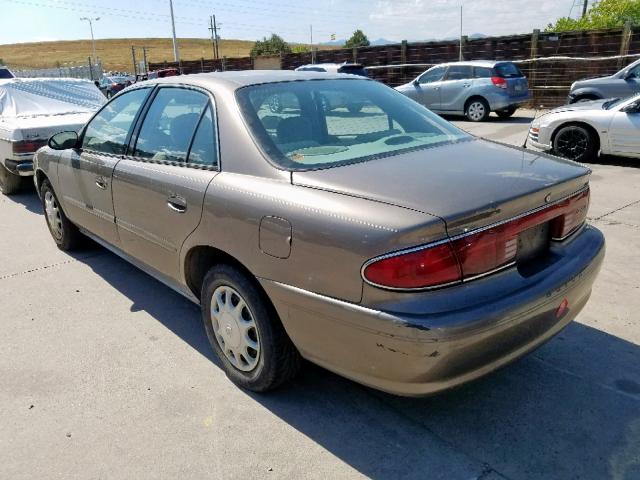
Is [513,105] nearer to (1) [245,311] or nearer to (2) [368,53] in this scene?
(2) [368,53]

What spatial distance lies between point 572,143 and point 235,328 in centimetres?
759

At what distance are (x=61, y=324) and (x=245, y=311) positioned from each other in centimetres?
180

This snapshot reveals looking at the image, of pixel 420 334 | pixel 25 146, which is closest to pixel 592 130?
pixel 420 334

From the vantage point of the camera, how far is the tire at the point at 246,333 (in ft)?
8.64

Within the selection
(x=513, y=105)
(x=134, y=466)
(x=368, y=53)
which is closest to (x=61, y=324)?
(x=134, y=466)

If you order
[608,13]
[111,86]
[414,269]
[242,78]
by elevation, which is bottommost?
[414,269]

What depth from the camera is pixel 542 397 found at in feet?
9.17

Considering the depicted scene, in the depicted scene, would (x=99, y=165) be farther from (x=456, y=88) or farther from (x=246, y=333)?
(x=456, y=88)

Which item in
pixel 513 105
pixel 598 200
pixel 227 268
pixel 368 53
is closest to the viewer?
pixel 227 268

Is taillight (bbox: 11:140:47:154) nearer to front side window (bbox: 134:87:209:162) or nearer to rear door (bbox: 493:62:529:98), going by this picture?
front side window (bbox: 134:87:209:162)

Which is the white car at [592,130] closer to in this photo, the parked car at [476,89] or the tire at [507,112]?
the parked car at [476,89]

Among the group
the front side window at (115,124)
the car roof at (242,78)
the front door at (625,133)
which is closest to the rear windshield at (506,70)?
the front door at (625,133)

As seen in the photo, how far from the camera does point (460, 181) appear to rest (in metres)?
2.38

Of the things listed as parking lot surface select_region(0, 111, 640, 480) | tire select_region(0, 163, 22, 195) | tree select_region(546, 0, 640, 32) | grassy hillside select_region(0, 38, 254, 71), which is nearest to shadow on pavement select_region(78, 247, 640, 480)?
parking lot surface select_region(0, 111, 640, 480)
